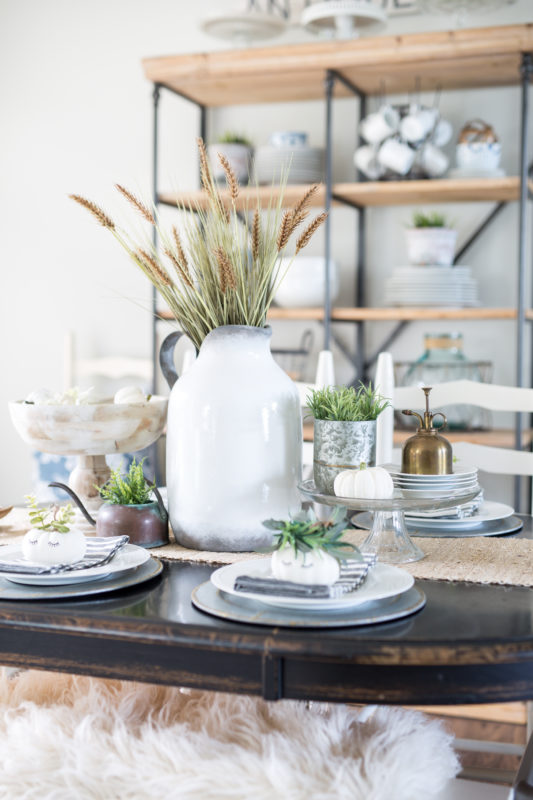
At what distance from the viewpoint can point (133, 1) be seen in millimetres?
3387

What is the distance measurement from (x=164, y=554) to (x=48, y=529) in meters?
0.21

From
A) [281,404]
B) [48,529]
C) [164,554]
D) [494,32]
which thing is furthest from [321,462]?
[494,32]

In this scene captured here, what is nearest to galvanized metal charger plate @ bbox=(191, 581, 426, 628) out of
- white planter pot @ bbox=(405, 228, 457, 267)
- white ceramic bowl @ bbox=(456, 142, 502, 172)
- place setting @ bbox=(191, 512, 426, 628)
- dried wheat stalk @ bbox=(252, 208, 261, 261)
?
place setting @ bbox=(191, 512, 426, 628)

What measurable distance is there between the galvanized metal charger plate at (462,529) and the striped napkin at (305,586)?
1.31ft

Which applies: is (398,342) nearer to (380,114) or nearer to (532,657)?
(380,114)

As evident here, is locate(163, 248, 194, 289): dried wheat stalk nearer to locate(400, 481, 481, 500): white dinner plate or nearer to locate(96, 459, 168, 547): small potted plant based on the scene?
locate(96, 459, 168, 547): small potted plant

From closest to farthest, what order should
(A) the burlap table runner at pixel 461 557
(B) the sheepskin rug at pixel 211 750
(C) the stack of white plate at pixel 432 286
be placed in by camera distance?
(B) the sheepskin rug at pixel 211 750
(A) the burlap table runner at pixel 461 557
(C) the stack of white plate at pixel 432 286

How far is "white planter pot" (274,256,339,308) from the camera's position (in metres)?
2.89

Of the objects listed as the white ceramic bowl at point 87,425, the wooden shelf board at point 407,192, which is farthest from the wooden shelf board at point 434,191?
the white ceramic bowl at point 87,425

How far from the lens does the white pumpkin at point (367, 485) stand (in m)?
1.12

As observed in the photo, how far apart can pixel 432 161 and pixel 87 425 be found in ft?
6.07

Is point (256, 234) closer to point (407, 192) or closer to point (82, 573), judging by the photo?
point (82, 573)

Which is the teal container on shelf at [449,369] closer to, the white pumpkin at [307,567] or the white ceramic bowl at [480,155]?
the white ceramic bowl at [480,155]

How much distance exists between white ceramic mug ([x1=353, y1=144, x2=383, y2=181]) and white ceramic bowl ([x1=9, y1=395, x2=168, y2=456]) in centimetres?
170
